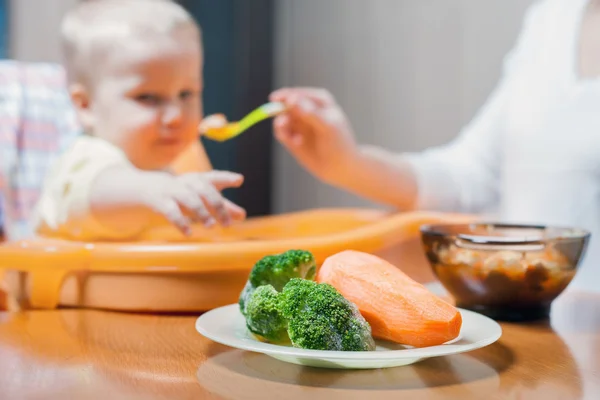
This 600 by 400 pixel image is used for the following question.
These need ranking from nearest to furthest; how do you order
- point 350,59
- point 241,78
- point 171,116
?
point 171,116 → point 350,59 → point 241,78

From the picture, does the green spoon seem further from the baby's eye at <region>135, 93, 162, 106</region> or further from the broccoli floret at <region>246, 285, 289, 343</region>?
the broccoli floret at <region>246, 285, 289, 343</region>

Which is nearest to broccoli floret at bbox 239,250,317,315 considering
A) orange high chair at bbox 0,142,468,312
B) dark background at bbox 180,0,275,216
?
orange high chair at bbox 0,142,468,312

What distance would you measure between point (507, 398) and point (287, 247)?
0.32 metres

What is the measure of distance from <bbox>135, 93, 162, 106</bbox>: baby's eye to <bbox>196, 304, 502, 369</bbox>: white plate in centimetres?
42

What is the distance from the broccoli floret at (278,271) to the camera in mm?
539

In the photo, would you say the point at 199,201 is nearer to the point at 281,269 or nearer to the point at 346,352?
the point at 281,269

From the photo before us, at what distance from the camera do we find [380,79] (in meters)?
2.00

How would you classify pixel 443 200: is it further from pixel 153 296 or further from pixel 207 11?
pixel 207 11

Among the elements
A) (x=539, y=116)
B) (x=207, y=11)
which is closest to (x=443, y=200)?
(x=539, y=116)

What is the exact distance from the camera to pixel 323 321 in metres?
0.44

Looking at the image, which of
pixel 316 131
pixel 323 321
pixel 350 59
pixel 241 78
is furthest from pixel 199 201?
pixel 241 78

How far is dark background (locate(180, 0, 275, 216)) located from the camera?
2236 millimetres

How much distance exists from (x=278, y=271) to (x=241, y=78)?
184 centimetres

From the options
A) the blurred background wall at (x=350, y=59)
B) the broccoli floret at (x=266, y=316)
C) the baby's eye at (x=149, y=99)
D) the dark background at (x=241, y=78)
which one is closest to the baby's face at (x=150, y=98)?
the baby's eye at (x=149, y=99)
